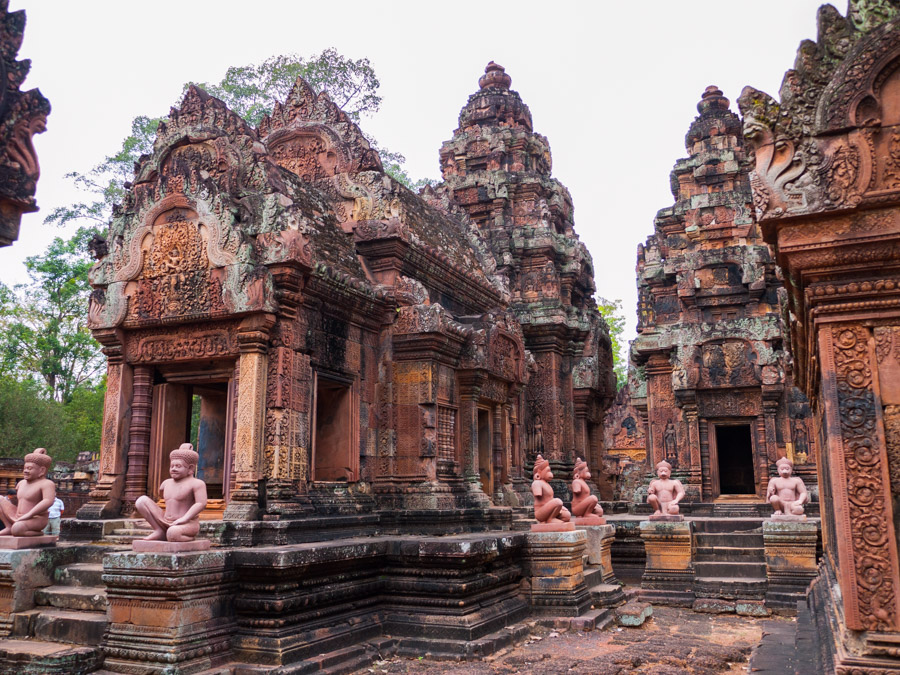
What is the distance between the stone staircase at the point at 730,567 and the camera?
1114 centimetres

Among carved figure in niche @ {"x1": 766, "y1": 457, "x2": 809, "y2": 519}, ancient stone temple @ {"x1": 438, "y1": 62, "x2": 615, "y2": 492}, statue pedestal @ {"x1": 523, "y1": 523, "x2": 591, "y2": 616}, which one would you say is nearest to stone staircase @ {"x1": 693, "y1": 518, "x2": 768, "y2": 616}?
carved figure in niche @ {"x1": 766, "y1": 457, "x2": 809, "y2": 519}

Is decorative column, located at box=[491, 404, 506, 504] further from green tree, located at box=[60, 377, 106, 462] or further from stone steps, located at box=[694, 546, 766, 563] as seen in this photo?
green tree, located at box=[60, 377, 106, 462]

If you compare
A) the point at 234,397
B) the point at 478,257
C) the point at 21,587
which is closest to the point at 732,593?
the point at 478,257

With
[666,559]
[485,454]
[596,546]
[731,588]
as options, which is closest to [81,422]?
[485,454]

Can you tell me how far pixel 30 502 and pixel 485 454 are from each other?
6.70 meters

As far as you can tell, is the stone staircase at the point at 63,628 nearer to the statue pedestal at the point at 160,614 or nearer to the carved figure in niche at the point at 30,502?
the statue pedestal at the point at 160,614

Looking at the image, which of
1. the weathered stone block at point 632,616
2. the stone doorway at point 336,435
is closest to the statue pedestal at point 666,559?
the weathered stone block at point 632,616

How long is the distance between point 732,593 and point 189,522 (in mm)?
8495

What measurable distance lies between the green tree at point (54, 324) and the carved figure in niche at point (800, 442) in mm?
21780

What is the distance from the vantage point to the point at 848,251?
4.14 metres

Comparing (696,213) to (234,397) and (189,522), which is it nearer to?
(234,397)

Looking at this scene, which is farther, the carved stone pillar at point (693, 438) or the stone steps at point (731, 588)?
the carved stone pillar at point (693, 438)

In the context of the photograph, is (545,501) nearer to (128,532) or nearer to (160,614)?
(128,532)

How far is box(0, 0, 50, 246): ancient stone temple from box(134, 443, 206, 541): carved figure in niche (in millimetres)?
3038
